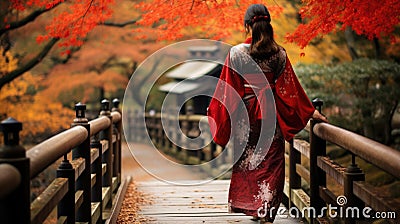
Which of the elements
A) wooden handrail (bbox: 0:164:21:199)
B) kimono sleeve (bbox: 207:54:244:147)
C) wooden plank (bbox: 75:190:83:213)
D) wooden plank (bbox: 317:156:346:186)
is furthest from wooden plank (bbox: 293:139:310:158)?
wooden handrail (bbox: 0:164:21:199)

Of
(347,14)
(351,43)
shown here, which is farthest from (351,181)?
(351,43)

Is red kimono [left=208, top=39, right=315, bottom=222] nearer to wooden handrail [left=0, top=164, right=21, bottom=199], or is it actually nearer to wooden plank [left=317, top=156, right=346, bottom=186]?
wooden plank [left=317, top=156, right=346, bottom=186]

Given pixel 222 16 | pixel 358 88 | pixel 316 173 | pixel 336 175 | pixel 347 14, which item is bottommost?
pixel 316 173


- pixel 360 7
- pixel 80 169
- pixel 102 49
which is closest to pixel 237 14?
pixel 360 7

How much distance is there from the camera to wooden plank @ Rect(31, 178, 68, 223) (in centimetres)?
248

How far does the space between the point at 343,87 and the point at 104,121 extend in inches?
218

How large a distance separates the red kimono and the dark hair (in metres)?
0.07

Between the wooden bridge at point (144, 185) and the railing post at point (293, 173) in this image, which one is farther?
the railing post at point (293, 173)

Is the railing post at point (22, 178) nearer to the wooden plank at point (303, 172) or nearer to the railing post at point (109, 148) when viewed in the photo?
the wooden plank at point (303, 172)

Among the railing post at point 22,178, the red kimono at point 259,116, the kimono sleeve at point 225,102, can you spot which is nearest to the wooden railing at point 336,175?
the red kimono at point 259,116

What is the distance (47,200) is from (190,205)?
3.09m

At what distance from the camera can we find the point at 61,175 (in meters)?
3.24

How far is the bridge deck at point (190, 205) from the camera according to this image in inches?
195

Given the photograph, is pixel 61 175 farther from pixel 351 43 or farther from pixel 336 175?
pixel 351 43
